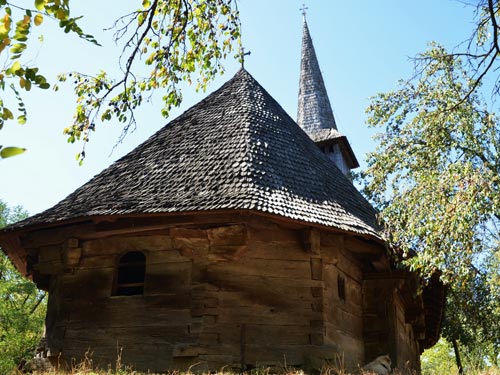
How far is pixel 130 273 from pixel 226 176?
255 cm

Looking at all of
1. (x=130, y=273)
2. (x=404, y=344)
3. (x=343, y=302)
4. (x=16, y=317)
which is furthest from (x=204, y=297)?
(x=16, y=317)

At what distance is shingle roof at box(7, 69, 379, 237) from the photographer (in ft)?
27.9

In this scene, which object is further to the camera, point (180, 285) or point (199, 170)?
point (199, 170)

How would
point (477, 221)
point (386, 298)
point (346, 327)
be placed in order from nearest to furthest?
point (477, 221) < point (346, 327) < point (386, 298)

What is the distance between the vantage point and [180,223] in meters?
8.55

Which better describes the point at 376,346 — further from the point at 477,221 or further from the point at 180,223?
the point at 180,223

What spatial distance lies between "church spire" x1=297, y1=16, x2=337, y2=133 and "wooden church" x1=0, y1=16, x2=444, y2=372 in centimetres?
1407

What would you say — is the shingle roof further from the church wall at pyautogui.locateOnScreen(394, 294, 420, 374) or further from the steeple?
the steeple

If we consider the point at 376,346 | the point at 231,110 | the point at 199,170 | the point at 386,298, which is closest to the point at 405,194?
the point at 386,298

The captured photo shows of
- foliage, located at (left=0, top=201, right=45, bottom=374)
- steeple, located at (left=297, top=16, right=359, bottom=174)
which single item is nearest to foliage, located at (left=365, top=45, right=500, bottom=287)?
steeple, located at (left=297, top=16, right=359, bottom=174)

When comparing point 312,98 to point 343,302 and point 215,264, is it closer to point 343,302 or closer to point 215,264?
point 343,302

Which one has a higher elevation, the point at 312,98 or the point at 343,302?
the point at 312,98

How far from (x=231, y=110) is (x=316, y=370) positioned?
225 inches

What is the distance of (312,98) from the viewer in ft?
83.9
